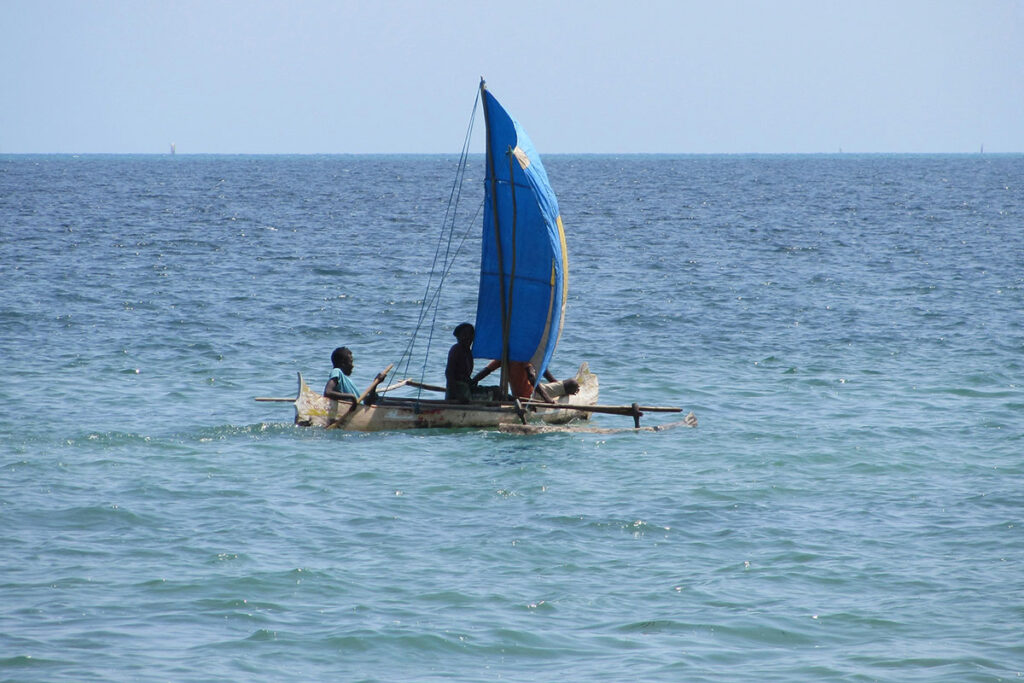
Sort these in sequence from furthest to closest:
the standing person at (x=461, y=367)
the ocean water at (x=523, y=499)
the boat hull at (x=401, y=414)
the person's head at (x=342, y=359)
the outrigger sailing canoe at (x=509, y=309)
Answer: the person's head at (x=342, y=359) → the standing person at (x=461, y=367) → the outrigger sailing canoe at (x=509, y=309) → the boat hull at (x=401, y=414) → the ocean water at (x=523, y=499)

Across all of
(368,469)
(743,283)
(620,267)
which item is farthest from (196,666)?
(620,267)

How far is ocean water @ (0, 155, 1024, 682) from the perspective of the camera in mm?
10391

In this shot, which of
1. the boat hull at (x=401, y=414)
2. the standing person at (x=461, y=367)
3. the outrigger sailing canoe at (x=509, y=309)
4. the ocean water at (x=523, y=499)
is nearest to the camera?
the ocean water at (x=523, y=499)

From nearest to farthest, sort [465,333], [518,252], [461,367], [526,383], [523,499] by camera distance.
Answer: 1. [523,499]
2. [465,333]
3. [461,367]
4. [518,252]
5. [526,383]

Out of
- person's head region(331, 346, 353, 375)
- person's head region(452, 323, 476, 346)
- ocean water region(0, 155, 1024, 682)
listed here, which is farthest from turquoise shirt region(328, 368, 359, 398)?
person's head region(452, 323, 476, 346)

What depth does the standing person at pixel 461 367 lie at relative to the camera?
1830 centimetres

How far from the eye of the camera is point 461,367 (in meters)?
18.5

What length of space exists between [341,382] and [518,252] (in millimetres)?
3520

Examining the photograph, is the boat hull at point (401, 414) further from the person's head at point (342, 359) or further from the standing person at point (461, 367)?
the person's head at point (342, 359)

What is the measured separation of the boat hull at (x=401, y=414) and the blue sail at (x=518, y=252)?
1.10 metres

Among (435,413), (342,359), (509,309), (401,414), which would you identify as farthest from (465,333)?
(342,359)

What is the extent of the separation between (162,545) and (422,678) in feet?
13.8

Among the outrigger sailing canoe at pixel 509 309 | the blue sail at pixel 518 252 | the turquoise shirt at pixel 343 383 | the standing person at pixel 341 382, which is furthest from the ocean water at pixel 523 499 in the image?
the blue sail at pixel 518 252

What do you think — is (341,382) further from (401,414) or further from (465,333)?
(465,333)
